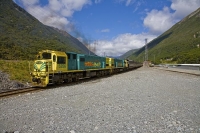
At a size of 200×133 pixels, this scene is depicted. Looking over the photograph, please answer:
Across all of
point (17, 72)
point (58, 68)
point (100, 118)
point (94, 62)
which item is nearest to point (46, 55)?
point (58, 68)

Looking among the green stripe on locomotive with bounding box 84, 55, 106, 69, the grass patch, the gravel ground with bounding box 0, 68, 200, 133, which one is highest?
the green stripe on locomotive with bounding box 84, 55, 106, 69

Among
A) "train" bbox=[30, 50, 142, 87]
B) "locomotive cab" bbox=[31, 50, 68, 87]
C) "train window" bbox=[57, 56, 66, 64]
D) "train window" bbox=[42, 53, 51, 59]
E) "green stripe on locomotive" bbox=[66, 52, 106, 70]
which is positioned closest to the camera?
"locomotive cab" bbox=[31, 50, 68, 87]

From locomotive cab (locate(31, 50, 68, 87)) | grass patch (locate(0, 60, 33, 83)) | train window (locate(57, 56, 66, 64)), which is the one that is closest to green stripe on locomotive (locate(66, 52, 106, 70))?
train window (locate(57, 56, 66, 64))

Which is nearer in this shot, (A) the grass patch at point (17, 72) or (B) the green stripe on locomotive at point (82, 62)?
(B) the green stripe on locomotive at point (82, 62)

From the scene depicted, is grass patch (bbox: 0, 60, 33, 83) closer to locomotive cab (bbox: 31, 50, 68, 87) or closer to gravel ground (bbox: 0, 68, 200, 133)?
locomotive cab (bbox: 31, 50, 68, 87)

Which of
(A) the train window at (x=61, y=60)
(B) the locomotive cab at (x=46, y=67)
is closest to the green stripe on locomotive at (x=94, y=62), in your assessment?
(A) the train window at (x=61, y=60)

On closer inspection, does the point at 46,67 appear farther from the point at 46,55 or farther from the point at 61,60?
the point at 61,60

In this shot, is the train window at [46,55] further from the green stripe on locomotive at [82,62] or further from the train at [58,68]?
the green stripe on locomotive at [82,62]

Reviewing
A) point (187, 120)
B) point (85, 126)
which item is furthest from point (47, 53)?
point (187, 120)

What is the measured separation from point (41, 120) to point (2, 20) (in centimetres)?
11468

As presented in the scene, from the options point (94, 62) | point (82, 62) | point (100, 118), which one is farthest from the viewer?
point (94, 62)

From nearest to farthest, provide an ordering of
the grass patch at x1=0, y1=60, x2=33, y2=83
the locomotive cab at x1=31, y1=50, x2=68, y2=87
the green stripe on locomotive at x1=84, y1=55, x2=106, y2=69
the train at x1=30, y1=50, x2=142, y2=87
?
the locomotive cab at x1=31, y1=50, x2=68, y2=87, the train at x1=30, y1=50, x2=142, y2=87, the grass patch at x1=0, y1=60, x2=33, y2=83, the green stripe on locomotive at x1=84, y1=55, x2=106, y2=69

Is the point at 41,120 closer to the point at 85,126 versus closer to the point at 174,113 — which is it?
the point at 85,126

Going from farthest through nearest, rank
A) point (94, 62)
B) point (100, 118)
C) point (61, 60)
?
point (94, 62)
point (61, 60)
point (100, 118)
